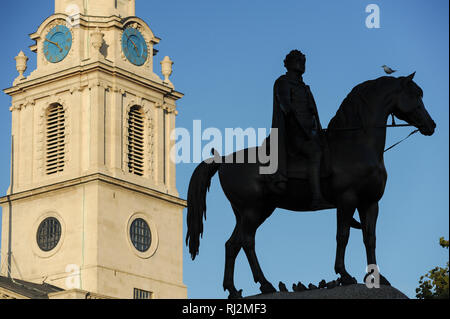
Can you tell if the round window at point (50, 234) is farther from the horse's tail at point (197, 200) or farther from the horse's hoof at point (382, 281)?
the horse's hoof at point (382, 281)

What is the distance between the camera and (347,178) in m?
24.5

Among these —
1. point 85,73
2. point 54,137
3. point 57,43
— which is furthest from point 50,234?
point 57,43

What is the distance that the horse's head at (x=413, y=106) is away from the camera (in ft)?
81.3

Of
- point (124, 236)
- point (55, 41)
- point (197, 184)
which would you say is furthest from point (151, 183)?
point (197, 184)

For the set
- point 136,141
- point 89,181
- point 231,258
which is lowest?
point 231,258

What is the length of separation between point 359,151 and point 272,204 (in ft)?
6.54

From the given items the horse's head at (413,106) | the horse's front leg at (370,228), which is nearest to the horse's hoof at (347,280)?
the horse's front leg at (370,228)

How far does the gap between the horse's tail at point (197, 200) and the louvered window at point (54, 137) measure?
70151 millimetres

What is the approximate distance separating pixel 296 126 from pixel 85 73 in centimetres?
7061

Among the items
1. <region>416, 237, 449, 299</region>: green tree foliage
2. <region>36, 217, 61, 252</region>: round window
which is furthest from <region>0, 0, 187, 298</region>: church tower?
<region>416, 237, 449, 299</region>: green tree foliage

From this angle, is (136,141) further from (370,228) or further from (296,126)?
(370,228)

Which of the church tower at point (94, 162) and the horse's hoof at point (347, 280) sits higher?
the church tower at point (94, 162)

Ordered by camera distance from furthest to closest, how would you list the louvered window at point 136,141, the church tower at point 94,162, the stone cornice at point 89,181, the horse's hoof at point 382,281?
the louvered window at point 136,141, the church tower at point 94,162, the stone cornice at point 89,181, the horse's hoof at point 382,281
